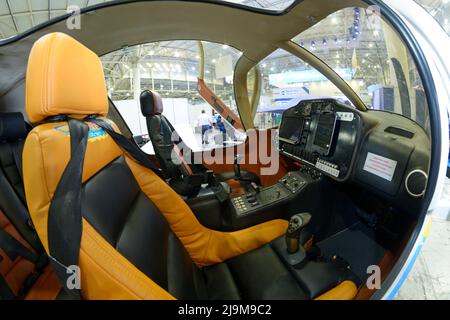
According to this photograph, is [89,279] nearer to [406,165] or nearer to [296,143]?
[406,165]

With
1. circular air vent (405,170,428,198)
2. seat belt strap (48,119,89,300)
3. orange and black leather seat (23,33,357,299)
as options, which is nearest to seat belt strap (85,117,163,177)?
orange and black leather seat (23,33,357,299)

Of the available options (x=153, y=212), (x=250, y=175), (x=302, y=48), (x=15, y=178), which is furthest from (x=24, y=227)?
(x=302, y=48)

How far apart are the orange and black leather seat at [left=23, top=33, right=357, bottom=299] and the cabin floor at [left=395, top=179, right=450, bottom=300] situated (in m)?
0.22

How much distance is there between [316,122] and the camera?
1507 millimetres

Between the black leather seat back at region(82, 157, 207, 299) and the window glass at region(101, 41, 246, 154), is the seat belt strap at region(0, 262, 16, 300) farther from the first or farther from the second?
the window glass at region(101, 41, 246, 154)

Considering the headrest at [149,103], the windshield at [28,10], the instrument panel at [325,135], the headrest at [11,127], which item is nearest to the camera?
the headrest at [11,127]

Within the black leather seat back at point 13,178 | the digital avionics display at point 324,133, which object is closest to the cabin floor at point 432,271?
the digital avionics display at point 324,133

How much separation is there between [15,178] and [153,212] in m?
0.62

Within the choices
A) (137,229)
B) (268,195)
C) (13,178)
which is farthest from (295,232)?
(13,178)

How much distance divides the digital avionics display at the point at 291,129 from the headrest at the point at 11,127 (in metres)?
1.67

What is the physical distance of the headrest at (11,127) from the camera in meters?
0.90

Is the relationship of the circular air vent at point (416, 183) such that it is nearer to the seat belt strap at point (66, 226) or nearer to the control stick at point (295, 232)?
the control stick at point (295, 232)

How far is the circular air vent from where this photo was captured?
86cm

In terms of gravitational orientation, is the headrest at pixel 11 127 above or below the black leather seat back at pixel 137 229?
above
